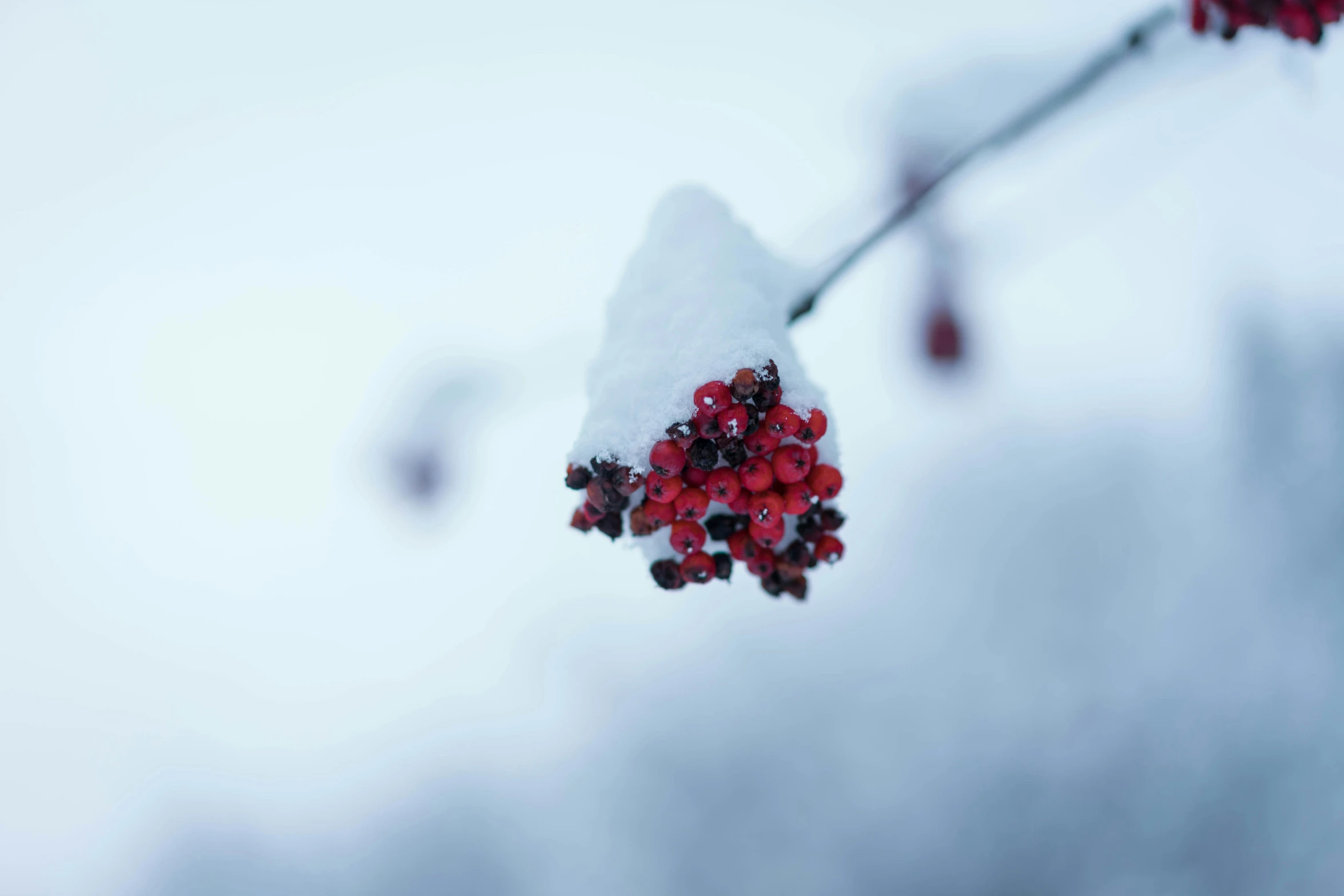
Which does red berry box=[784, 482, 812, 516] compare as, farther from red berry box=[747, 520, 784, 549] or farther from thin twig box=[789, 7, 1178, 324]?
thin twig box=[789, 7, 1178, 324]

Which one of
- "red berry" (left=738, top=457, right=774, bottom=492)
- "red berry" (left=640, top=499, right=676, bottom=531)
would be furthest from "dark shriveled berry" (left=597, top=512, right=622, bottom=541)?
"red berry" (left=738, top=457, right=774, bottom=492)

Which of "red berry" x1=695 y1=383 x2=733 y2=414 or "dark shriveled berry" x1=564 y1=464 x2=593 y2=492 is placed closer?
"red berry" x1=695 y1=383 x2=733 y2=414

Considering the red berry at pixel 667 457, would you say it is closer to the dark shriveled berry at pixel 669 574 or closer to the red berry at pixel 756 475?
the red berry at pixel 756 475

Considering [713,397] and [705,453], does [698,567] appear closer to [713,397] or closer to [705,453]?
[705,453]

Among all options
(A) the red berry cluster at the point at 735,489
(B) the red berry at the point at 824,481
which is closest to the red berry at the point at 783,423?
(A) the red berry cluster at the point at 735,489

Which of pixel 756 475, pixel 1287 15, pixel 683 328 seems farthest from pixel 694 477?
pixel 1287 15

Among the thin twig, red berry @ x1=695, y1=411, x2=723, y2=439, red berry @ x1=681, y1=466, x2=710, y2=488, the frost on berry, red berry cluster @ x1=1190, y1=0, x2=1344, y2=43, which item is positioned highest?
red berry cluster @ x1=1190, y1=0, x2=1344, y2=43

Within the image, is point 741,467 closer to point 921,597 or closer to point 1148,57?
point 1148,57
